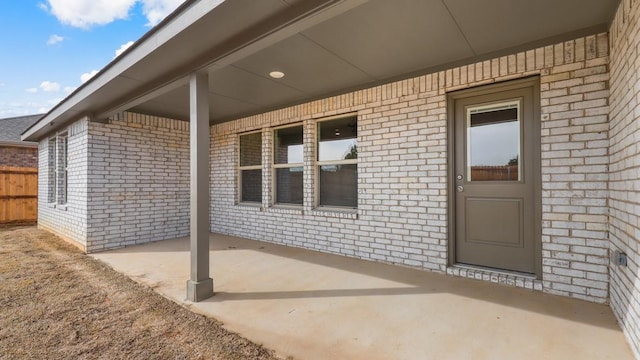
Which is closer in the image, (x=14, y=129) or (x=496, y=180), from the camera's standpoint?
(x=496, y=180)

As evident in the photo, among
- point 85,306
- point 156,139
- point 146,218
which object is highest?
point 156,139

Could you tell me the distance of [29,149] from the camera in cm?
925

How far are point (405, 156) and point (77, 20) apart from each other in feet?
26.1

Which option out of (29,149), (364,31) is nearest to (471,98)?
(364,31)

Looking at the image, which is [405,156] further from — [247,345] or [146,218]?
[146,218]

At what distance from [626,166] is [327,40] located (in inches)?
98.8

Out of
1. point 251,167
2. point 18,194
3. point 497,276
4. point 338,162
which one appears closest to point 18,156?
point 18,194

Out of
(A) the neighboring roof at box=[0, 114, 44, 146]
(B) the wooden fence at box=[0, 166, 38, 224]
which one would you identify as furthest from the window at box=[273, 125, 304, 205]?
(B) the wooden fence at box=[0, 166, 38, 224]

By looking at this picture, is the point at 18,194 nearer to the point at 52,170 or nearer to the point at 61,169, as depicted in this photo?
the point at 52,170

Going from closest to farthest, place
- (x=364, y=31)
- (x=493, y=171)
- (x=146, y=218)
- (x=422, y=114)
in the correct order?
(x=364, y=31), (x=493, y=171), (x=422, y=114), (x=146, y=218)

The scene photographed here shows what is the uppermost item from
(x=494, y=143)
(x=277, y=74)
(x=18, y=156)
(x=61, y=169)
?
(x=277, y=74)

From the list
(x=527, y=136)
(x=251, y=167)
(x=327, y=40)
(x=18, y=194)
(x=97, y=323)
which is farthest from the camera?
(x=18, y=194)

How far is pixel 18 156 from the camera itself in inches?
354

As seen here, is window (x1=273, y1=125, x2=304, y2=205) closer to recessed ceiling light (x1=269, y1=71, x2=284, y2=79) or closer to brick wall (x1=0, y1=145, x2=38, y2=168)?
recessed ceiling light (x1=269, y1=71, x2=284, y2=79)
